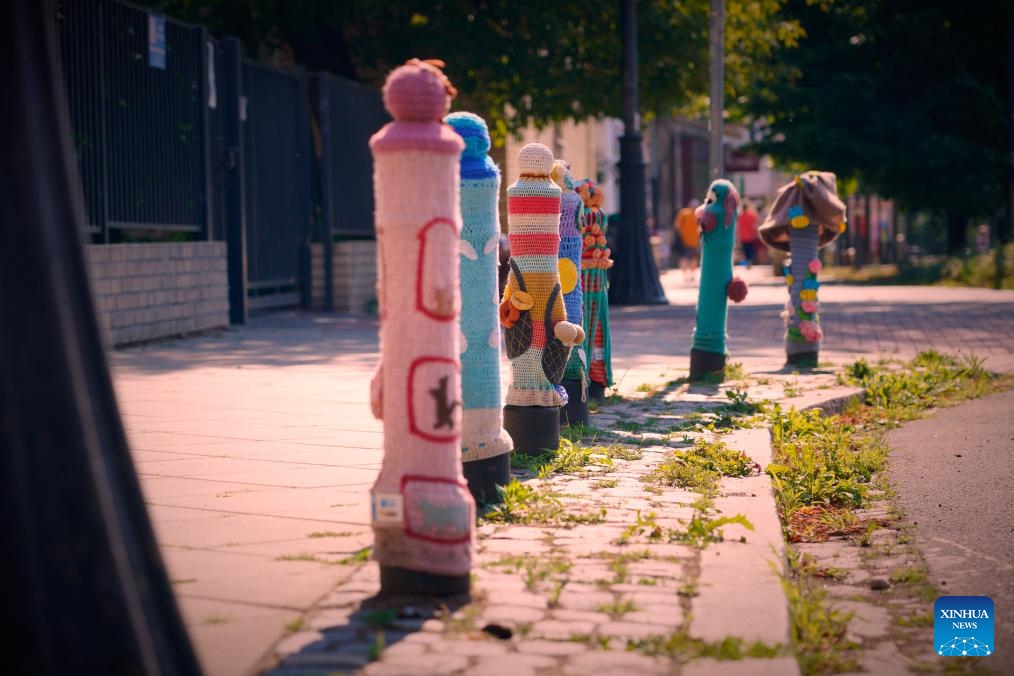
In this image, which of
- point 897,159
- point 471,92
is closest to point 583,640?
point 471,92

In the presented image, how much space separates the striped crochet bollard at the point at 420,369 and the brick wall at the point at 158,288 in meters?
7.70

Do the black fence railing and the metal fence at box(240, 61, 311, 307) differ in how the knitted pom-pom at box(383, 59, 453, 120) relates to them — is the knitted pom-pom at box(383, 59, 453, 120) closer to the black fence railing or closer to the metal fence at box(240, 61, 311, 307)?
the black fence railing

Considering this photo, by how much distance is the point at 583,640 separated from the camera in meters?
3.62

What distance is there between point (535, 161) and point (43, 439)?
395cm

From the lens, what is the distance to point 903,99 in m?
27.2

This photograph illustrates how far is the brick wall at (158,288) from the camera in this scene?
1175cm

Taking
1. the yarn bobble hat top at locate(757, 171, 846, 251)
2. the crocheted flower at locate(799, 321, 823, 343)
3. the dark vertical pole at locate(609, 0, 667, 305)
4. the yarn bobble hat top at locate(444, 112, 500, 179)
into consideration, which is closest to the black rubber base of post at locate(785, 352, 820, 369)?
the crocheted flower at locate(799, 321, 823, 343)

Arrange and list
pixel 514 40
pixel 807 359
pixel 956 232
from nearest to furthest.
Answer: pixel 807 359
pixel 514 40
pixel 956 232

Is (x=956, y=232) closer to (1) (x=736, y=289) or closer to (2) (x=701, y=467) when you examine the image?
(1) (x=736, y=289)

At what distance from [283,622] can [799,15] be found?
25.6m

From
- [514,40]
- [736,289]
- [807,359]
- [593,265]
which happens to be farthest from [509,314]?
[514,40]

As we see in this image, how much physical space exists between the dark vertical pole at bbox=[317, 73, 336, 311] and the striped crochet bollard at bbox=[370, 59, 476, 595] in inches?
538

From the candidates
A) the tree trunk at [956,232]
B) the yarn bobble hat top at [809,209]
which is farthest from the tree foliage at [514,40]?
the yarn bobble hat top at [809,209]

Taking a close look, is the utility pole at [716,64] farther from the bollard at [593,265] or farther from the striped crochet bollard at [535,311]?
the striped crochet bollard at [535,311]
